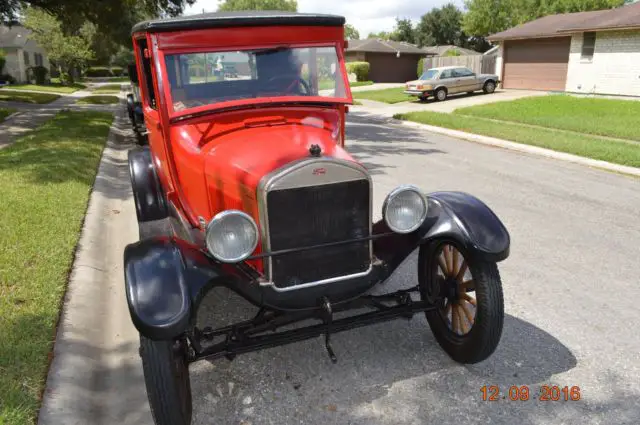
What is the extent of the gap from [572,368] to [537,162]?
7.64 metres

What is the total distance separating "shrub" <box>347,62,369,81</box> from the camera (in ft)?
126

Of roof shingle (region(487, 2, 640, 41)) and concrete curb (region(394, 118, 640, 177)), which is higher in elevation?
roof shingle (region(487, 2, 640, 41))

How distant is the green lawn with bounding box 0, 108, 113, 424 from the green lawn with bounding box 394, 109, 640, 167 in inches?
370

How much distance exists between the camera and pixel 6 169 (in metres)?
7.59

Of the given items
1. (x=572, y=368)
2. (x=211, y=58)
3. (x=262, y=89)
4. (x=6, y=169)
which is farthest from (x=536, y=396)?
(x=6, y=169)

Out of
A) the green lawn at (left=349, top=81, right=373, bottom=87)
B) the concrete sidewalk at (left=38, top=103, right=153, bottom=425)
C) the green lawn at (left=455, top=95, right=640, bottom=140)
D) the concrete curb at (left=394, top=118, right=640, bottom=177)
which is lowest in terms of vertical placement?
the green lawn at (left=349, top=81, right=373, bottom=87)

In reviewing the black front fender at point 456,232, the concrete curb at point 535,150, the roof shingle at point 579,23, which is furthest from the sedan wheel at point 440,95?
the black front fender at point 456,232

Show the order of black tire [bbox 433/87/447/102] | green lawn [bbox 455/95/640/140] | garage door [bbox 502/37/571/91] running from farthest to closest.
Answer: garage door [bbox 502/37/571/91], black tire [bbox 433/87/447/102], green lawn [bbox 455/95/640/140]

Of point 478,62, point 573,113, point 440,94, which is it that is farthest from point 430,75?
point 478,62

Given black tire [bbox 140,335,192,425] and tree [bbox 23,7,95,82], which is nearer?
black tire [bbox 140,335,192,425]

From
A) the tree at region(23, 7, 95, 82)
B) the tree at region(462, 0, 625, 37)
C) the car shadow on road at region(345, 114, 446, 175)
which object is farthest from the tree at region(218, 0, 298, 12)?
the car shadow on road at region(345, 114, 446, 175)

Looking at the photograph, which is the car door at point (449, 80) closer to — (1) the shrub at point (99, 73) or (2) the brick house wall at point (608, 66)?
(2) the brick house wall at point (608, 66)

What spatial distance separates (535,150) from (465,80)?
541 inches
